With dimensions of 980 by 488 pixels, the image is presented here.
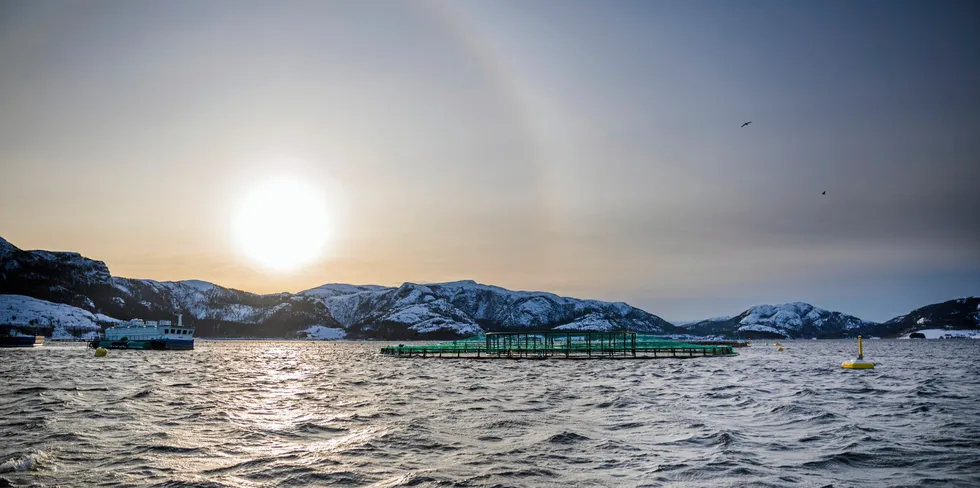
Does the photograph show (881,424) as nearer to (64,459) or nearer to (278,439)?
(278,439)

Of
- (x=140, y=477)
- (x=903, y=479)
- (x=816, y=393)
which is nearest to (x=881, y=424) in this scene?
(x=903, y=479)

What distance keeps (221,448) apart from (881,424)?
116ft

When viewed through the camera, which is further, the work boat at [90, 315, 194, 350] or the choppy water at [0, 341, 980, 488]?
the work boat at [90, 315, 194, 350]

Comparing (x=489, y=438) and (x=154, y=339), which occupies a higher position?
(x=154, y=339)

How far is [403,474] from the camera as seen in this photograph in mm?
23172

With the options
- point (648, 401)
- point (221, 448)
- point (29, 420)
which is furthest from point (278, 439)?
point (648, 401)

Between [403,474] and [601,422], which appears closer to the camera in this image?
[403,474]

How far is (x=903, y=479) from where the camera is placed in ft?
75.3

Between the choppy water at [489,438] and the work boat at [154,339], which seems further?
the work boat at [154,339]

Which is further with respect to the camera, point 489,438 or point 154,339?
point 154,339

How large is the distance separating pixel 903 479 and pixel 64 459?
32.3 metres

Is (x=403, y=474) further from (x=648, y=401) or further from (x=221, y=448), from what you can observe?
(x=648, y=401)

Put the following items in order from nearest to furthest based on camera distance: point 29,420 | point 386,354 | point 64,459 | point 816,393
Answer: point 64,459
point 29,420
point 816,393
point 386,354

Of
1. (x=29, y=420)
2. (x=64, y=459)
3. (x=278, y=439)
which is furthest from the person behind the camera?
(x=29, y=420)
